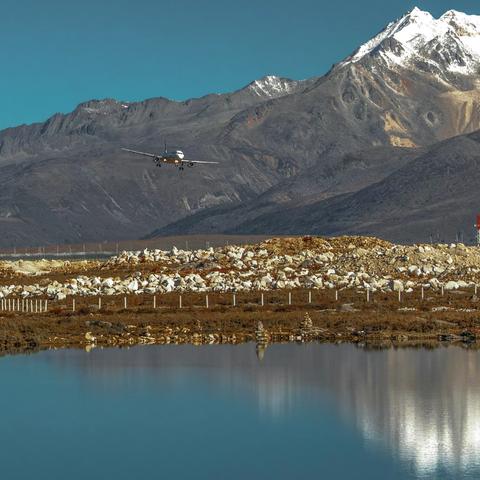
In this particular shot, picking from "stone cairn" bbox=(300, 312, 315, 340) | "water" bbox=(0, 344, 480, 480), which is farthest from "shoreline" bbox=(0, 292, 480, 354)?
"water" bbox=(0, 344, 480, 480)

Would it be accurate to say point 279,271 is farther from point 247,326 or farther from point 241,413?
point 241,413

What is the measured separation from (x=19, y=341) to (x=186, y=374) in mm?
14556

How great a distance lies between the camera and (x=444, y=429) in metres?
41.4

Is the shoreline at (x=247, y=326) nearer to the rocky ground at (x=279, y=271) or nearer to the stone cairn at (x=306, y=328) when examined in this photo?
the stone cairn at (x=306, y=328)

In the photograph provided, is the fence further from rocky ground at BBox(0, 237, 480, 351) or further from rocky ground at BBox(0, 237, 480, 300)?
rocky ground at BBox(0, 237, 480, 300)

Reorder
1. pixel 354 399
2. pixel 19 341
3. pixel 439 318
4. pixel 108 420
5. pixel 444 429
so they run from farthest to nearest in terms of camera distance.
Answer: pixel 439 318 → pixel 19 341 → pixel 354 399 → pixel 108 420 → pixel 444 429

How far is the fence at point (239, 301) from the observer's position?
261ft

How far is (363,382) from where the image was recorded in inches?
2071

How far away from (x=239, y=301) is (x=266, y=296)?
3.04 metres

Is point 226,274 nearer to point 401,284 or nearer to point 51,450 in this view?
point 401,284

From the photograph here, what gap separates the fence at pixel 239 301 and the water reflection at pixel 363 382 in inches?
652

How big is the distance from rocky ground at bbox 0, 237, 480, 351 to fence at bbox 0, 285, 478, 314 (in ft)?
0.33

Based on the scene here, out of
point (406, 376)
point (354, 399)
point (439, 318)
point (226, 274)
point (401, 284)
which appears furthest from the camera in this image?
point (226, 274)

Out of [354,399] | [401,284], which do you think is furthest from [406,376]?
[401,284]
